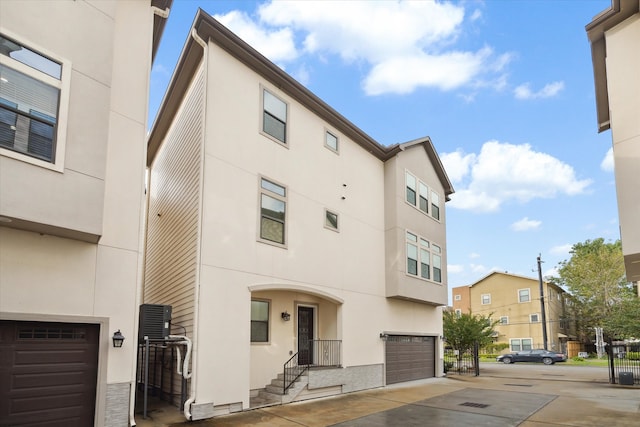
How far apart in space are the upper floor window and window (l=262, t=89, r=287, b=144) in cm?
641

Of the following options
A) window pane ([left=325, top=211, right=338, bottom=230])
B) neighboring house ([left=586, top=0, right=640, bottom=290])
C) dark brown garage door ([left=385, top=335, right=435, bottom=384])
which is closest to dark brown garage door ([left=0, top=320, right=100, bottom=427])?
window pane ([left=325, top=211, right=338, bottom=230])

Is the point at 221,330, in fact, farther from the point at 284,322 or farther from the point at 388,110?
the point at 388,110

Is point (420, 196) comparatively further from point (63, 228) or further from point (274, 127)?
point (63, 228)

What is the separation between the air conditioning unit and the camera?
30.0 ft

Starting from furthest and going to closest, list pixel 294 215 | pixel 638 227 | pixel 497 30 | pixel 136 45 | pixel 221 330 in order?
pixel 497 30 → pixel 294 215 → pixel 221 330 → pixel 136 45 → pixel 638 227

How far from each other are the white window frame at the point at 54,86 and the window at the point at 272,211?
16.9 ft

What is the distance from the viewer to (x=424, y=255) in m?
17.2

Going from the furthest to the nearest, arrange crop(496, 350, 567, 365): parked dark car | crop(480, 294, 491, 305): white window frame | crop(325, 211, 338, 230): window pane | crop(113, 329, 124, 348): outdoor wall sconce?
crop(480, 294, 491, 305): white window frame
crop(496, 350, 567, 365): parked dark car
crop(325, 211, 338, 230): window pane
crop(113, 329, 124, 348): outdoor wall sconce

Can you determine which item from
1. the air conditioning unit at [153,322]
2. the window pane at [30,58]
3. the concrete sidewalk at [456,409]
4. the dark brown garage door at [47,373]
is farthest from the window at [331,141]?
the dark brown garage door at [47,373]

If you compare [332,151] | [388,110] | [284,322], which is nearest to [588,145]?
[388,110]

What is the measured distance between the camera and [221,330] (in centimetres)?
936

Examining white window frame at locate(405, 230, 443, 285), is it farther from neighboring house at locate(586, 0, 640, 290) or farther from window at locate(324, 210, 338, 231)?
neighboring house at locate(586, 0, 640, 290)

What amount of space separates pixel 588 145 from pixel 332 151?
39.6ft

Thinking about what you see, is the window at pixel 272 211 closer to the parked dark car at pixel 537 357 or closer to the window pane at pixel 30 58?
the window pane at pixel 30 58
